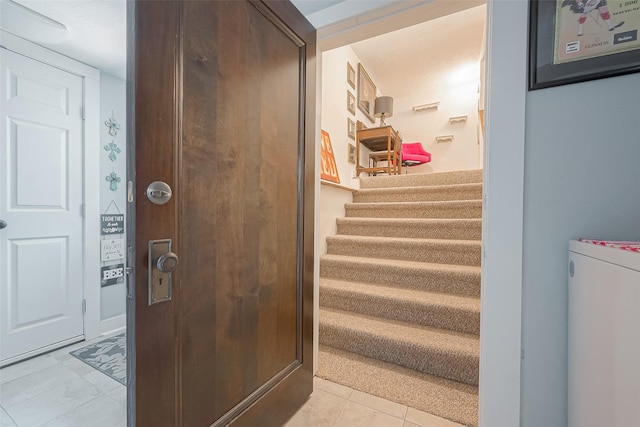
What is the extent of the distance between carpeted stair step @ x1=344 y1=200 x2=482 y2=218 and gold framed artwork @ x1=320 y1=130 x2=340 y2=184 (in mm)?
390

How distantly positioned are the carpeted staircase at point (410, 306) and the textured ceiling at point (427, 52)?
6.71ft

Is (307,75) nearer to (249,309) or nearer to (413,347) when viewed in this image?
(249,309)

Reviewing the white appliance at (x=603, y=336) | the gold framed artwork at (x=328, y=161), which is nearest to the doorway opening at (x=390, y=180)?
the gold framed artwork at (x=328, y=161)

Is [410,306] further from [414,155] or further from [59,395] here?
[414,155]

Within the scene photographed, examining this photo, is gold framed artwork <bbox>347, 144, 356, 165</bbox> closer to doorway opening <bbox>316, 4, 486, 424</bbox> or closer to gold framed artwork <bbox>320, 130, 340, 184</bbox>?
doorway opening <bbox>316, 4, 486, 424</bbox>

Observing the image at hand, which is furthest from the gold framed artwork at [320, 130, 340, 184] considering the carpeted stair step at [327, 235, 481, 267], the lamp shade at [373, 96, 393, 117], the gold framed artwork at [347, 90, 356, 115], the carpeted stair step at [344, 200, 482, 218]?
the lamp shade at [373, 96, 393, 117]

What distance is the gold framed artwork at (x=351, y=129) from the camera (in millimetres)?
3467

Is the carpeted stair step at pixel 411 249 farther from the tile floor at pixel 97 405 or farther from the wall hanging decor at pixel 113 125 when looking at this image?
the wall hanging decor at pixel 113 125

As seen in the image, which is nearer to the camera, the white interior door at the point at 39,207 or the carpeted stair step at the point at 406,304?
the carpeted stair step at the point at 406,304

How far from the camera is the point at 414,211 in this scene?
2.63 m

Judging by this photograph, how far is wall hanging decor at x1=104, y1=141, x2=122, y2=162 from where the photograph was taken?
2359 mm

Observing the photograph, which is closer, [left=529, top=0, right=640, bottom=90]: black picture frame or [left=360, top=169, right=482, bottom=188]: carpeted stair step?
[left=529, top=0, right=640, bottom=90]: black picture frame

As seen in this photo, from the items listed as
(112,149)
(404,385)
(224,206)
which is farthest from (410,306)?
(112,149)

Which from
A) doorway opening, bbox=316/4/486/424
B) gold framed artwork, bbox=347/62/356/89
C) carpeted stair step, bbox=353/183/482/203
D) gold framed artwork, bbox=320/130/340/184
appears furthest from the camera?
gold framed artwork, bbox=347/62/356/89
